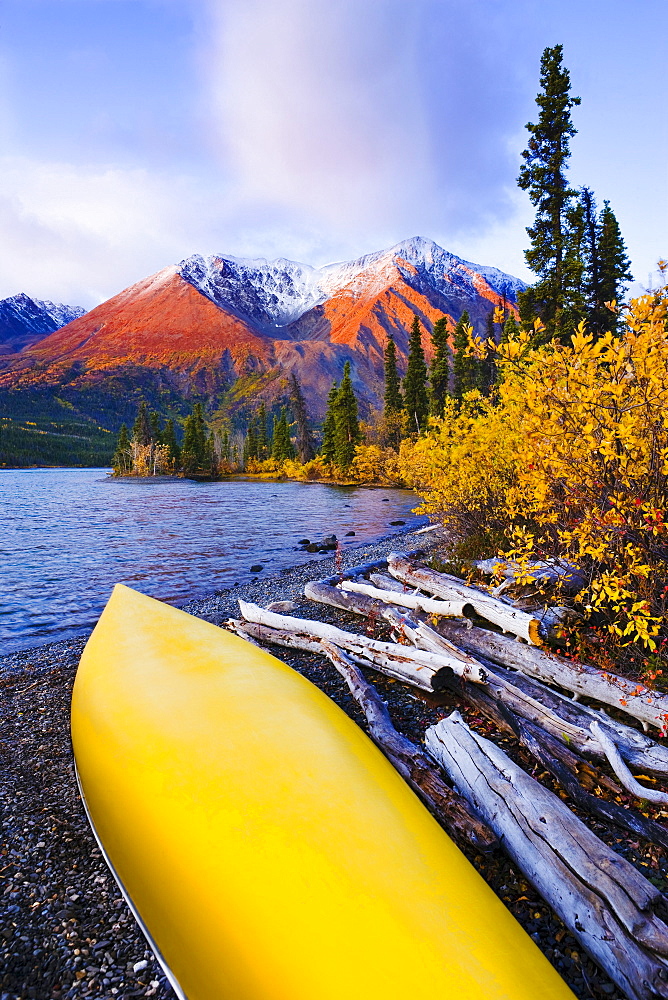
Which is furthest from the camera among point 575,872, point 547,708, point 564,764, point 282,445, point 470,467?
point 282,445

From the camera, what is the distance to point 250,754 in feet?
12.2

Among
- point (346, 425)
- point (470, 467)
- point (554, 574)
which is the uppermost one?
point (346, 425)

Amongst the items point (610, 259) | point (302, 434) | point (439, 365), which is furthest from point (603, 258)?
point (302, 434)

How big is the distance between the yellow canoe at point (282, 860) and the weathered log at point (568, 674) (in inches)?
104

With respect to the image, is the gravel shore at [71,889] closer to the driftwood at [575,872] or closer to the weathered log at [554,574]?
the driftwood at [575,872]

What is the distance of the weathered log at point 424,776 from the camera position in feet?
11.8

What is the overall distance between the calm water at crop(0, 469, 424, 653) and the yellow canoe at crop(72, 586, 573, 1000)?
→ 24.2ft

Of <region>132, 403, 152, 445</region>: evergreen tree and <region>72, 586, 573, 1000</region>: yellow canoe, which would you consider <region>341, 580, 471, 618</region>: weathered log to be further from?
<region>132, 403, 152, 445</region>: evergreen tree

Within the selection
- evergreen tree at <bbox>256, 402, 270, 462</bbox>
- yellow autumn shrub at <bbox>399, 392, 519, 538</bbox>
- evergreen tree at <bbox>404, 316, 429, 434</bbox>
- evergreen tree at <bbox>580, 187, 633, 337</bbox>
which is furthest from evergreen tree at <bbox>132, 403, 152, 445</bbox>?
yellow autumn shrub at <bbox>399, 392, 519, 538</bbox>

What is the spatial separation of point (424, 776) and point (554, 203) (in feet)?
83.7

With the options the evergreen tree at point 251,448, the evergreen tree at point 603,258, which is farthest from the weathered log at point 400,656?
the evergreen tree at point 251,448

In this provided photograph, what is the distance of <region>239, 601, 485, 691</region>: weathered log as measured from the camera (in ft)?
18.8

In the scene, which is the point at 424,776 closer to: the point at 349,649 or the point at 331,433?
the point at 349,649

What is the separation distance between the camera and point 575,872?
303 centimetres
